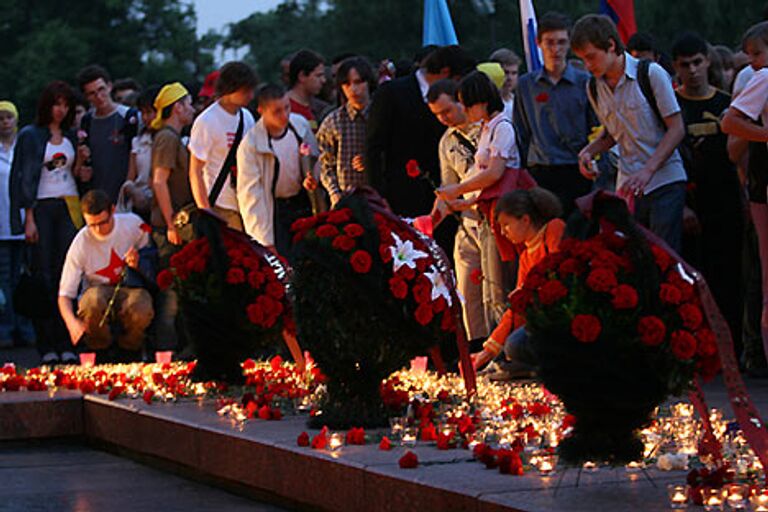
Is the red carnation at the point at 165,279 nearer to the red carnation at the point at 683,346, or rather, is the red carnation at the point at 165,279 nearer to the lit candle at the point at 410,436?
the lit candle at the point at 410,436

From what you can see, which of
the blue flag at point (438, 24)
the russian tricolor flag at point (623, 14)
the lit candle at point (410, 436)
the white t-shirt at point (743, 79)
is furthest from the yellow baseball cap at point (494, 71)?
the lit candle at point (410, 436)

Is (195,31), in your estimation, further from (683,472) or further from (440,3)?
(683,472)

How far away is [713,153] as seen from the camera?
461 inches

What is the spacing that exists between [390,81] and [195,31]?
40.2 m

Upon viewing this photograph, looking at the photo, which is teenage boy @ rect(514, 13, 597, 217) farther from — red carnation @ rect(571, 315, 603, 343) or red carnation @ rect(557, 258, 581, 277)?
red carnation @ rect(571, 315, 603, 343)

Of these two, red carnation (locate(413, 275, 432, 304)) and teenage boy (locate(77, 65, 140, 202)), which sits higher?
teenage boy (locate(77, 65, 140, 202))

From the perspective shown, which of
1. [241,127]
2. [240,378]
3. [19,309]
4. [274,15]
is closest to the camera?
[240,378]

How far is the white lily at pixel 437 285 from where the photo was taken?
8.23m

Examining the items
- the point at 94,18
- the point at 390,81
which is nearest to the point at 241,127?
the point at 390,81

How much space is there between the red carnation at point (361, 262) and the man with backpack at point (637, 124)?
226cm

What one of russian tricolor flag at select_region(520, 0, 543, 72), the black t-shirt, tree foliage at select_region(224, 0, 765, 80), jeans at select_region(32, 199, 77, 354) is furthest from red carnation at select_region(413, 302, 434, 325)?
→ tree foliage at select_region(224, 0, 765, 80)

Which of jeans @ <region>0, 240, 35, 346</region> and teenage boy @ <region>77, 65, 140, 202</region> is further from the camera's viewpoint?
jeans @ <region>0, 240, 35, 346</region>

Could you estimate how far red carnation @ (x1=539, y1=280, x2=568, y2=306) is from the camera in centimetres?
654

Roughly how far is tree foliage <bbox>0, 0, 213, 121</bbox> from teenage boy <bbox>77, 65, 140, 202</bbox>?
3074cm
